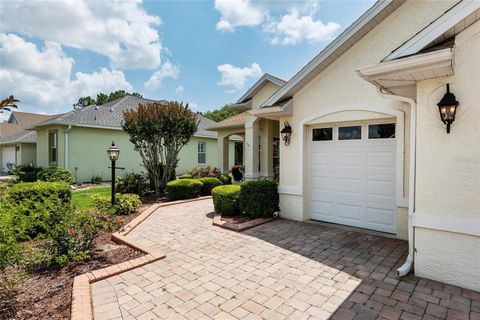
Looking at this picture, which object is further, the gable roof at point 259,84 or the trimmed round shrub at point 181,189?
the trimmed round shrub at point 181,189

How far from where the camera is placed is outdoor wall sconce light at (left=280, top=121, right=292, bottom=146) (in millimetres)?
7228

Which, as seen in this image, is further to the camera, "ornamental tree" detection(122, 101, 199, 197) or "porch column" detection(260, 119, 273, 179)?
"porch column" detection(260, 119, 273, 179)

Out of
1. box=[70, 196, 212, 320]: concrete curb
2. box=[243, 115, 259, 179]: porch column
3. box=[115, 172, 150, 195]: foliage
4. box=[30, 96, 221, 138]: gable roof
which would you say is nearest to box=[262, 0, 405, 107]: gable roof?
box=[243, 115, 259, 179]: porch column

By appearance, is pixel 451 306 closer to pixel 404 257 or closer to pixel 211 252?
pixel 404 257

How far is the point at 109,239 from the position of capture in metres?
5.93

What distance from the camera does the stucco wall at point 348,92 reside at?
215 inches

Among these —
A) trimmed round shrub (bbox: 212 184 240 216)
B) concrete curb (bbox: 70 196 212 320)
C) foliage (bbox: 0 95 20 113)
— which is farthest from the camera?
trimmed round shrub (bbox: 212 184 240 216)

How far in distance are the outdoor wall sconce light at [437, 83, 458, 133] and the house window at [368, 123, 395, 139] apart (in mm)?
2215

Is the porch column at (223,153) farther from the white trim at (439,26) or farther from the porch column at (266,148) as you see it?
the white trim at (439,26)

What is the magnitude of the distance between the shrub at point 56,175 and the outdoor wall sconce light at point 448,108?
15.8 meters

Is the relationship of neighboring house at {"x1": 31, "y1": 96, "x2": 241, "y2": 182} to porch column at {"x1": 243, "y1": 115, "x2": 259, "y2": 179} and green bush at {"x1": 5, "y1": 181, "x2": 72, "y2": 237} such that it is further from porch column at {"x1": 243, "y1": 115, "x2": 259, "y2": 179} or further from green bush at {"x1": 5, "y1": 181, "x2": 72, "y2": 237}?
porch column at {"x1": 243, "y1": 115, "x2": 259, "y2": 179}

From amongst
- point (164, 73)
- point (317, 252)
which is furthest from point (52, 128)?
point (317, 252)

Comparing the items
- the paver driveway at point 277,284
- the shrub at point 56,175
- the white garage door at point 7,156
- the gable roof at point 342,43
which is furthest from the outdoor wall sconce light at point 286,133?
the white garage door at point 7,156

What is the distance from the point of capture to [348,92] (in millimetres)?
6188
